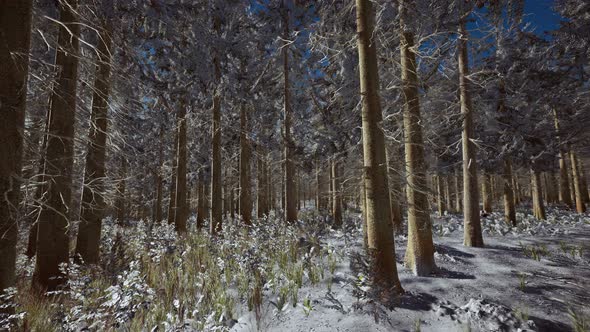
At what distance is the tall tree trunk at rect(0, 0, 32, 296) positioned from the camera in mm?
2594

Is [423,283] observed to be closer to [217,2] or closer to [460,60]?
[460,60]

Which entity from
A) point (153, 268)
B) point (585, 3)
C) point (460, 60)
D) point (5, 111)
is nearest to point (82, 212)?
point (153, 268)

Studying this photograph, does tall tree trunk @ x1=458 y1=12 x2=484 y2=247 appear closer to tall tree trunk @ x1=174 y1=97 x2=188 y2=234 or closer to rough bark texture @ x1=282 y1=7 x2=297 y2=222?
rough bark texture @ x1=282 y1=7 x2=297 y2=222

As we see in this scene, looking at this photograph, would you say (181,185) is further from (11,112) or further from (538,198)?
(538,198)

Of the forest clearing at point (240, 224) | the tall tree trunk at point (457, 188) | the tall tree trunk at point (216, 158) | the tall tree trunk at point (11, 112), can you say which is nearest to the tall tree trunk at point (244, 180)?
the tall tree trunk at point (216, 158)

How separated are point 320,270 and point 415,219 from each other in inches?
82.6

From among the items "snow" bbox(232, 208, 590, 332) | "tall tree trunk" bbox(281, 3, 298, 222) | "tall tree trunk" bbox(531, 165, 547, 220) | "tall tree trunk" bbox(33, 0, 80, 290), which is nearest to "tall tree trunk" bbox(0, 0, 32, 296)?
"tall tree trunk" bbox(33, 0, 80, 290)

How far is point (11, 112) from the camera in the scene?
104 inches

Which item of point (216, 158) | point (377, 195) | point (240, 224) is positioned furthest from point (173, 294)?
point (216, 158)

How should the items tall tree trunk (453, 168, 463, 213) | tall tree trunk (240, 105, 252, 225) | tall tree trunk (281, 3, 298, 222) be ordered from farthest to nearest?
1. tall tree trunk (453, 168, 463, 213)
2. tall tree trunk (240, 105, 252, 225)
3. tall tree trunk (281, 3, 298, 222)

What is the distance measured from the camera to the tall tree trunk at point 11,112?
2.59 metres

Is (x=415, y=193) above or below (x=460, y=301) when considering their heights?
above

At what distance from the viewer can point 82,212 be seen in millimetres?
6180

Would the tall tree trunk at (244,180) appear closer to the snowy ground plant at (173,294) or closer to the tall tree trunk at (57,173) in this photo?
the snowy ground plant at (173,294)
